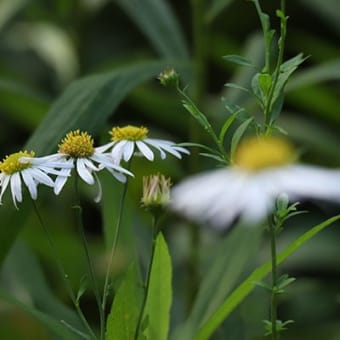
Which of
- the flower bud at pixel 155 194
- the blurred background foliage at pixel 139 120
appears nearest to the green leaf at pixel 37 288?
the blurred background foliage at pixel 139 120

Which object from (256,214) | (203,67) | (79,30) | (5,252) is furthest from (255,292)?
(256,214)

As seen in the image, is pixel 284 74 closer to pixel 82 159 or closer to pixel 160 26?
pixel 82 159

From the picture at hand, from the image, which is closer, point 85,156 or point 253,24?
point 85,156

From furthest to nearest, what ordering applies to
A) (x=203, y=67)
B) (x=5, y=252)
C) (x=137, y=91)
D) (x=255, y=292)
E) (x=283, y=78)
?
(x=137, y=91) → (x=255, y=292) → (x=203, y=67) → (x=5, y=252) → (x=283, y=78)

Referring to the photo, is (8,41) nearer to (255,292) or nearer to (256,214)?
(255,292)

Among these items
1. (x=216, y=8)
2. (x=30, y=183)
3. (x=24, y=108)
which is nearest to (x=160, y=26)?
(x=216, y=8)

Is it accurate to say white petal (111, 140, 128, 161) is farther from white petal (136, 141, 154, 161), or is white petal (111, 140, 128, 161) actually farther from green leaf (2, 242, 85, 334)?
green leaf (2, 242, 85, 334)

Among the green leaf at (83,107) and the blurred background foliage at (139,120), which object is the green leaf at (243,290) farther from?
the green leaf at (83,107)
